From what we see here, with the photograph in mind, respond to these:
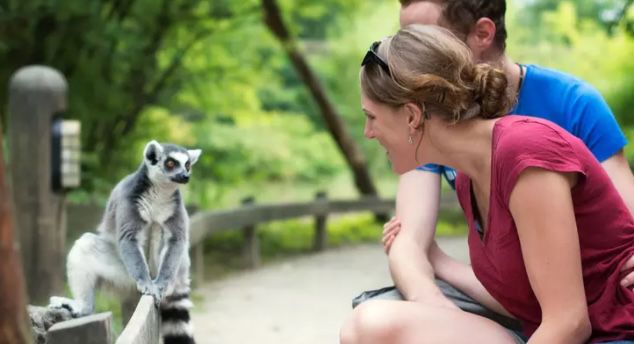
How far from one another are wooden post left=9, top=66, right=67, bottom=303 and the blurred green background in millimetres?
1169

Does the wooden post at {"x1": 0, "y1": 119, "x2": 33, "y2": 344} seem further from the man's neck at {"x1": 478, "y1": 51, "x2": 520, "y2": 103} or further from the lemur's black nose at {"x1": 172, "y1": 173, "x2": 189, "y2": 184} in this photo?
the man's neck at {"x1": 478, "y1": 51, "x2": 520, "y2": 103}

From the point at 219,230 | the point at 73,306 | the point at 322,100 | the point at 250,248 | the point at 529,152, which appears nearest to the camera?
the point at 529,152

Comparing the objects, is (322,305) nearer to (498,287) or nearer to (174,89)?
(174,89)

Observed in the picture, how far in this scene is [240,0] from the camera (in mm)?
8430

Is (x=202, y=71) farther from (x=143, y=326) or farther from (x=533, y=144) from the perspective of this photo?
(x=533, y=144)

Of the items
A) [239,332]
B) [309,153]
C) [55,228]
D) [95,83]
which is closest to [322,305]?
[239,332]

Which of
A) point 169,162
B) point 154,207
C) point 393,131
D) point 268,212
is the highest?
point 393,131

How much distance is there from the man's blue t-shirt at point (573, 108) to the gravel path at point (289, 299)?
91.8 inches

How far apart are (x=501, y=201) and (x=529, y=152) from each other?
15 cm

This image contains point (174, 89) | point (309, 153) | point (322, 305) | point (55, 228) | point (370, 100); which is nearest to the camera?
point (370, 100)

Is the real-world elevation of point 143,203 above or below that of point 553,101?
below

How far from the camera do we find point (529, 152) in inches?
73.8

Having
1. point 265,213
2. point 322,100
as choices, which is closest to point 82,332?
point 265,213

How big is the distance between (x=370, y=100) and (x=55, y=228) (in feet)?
10.3
